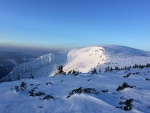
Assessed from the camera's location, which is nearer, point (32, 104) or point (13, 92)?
point (32, 104)

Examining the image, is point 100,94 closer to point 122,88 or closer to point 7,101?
point 122,88

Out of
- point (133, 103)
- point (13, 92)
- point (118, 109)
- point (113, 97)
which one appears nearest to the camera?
point (118, 109)

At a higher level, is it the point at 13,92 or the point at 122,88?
the point at 122,88

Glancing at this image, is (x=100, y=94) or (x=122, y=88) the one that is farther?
(x=122, y=88)

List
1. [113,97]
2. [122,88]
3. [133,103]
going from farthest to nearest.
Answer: [122,88] → [113,97] → [133,103]

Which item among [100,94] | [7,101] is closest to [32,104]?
[7,101]

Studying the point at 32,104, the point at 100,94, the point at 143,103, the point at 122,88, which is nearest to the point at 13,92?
the point at 32,104

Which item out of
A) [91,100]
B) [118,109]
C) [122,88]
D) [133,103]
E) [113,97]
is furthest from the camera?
[122,88]

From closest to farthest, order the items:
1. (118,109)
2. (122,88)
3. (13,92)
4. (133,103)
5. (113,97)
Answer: (118,109) < (133,103) < (113,97) < (122,88) < (13,92)

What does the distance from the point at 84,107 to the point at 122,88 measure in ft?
23.1

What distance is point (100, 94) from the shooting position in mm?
19734

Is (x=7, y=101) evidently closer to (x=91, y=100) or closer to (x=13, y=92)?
(x=13, y=92)

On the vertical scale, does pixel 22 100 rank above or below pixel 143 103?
below

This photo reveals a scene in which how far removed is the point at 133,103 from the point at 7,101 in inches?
455
